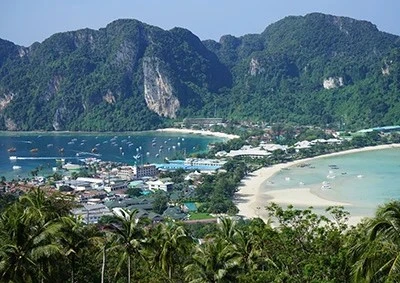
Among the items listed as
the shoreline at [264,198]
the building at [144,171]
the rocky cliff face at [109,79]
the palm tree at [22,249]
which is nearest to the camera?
the palm tree at [22,249]

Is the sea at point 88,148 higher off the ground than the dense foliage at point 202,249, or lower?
lower

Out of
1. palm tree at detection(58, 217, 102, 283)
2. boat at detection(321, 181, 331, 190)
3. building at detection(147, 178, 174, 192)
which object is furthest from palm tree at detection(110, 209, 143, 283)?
building at detection(147, 178, 174, 192)

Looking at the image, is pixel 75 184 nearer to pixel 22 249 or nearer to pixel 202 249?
pixel 202 249

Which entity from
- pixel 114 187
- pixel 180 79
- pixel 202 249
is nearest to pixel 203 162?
pixel 114 187

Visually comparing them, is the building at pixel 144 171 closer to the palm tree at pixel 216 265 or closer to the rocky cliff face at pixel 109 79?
the palm tree at pixel 216 265

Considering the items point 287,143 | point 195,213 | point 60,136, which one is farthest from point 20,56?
point 195,213

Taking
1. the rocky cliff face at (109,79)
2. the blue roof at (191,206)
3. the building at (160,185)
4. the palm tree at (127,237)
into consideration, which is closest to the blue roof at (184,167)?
the building at (160,185)
